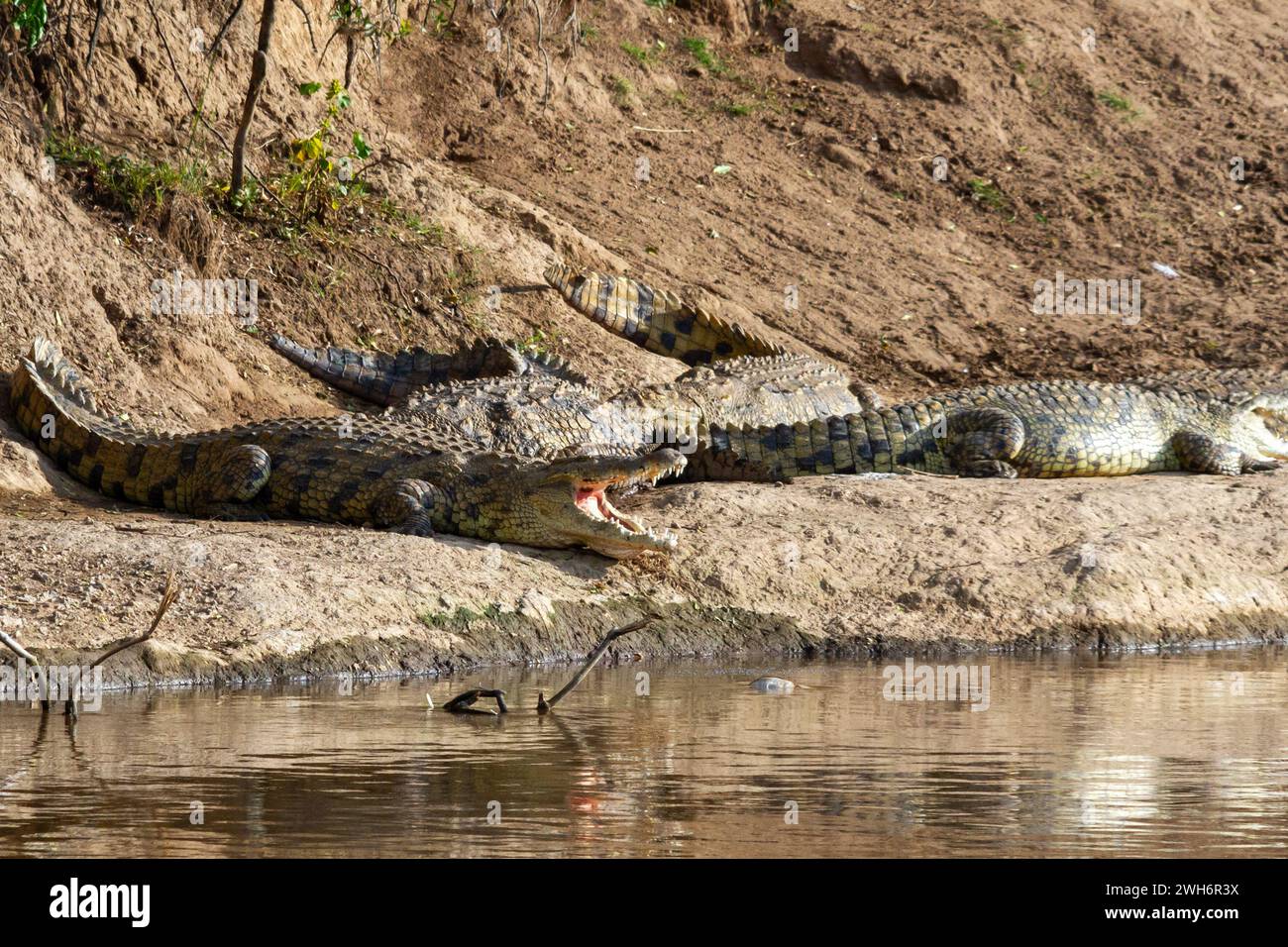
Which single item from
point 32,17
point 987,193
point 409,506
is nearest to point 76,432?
point 409,506

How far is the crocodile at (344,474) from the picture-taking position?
9359 mm

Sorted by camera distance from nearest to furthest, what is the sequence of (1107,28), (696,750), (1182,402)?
(696,750) → (1182,402) → (1107,28)

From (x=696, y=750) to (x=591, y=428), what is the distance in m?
5.62

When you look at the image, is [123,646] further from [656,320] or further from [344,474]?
[656,320]

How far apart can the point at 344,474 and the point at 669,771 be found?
14.4 ft

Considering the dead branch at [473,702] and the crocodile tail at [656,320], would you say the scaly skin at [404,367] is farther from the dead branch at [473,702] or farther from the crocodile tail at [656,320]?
the dead branch at [473,702]

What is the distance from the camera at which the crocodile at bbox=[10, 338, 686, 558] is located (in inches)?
368

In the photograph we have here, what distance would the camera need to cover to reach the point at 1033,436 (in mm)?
12008

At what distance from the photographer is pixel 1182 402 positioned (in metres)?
12.7

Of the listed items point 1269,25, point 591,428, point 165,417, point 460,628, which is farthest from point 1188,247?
point 460,628

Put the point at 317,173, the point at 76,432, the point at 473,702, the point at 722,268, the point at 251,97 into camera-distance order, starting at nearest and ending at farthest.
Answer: the point at 473,702 → the point at 76,432 → the point at 251,97 → the point at 317,173 → the point at 722,268
